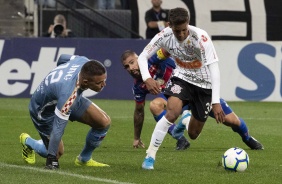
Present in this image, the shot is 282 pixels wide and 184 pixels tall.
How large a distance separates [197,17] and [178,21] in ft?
53.1

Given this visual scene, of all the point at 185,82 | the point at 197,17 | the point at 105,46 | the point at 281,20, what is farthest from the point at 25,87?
the point at 185,82

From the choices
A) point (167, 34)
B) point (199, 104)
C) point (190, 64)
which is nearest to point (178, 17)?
point (167, 34)

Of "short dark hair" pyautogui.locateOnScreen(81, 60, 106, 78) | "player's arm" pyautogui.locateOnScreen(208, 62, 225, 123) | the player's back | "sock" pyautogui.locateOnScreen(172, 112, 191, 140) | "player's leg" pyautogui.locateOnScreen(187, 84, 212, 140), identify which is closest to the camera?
"short dark hair" pyautogui.locateOnScreen(81, 60, 106, 78)

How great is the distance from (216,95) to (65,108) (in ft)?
5.46

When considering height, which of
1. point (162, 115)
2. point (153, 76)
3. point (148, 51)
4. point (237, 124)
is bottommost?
point (162, 115)

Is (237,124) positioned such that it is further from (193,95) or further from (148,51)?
(148,51)

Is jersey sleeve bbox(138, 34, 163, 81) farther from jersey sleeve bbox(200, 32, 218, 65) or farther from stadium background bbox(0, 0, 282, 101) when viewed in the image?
stadium background bbox(0, 0, 282, 101)

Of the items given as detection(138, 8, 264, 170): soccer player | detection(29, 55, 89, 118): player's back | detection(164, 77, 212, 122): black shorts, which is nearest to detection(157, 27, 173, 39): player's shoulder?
detection(138, 8, 264, 170): soccer player

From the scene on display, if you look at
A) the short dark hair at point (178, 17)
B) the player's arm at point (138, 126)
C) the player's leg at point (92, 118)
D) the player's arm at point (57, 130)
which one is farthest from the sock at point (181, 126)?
the player's arm at point (57, 130)

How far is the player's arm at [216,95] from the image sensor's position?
34.7 ft

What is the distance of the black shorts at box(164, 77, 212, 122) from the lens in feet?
37.8

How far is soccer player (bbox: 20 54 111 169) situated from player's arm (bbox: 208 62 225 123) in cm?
122

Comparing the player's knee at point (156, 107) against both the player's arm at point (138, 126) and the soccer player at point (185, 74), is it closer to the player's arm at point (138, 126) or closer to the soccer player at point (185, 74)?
the player's arm at point (138, 126)

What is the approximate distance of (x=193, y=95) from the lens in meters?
11.8
